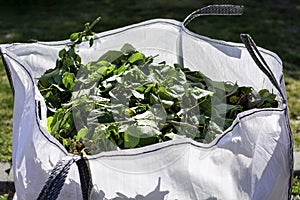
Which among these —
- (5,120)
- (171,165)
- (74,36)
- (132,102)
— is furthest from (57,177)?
(5,120)

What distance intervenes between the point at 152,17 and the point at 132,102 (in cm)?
327

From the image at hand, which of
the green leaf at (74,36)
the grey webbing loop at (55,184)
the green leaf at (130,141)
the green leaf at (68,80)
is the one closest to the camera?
the grey webbing loop at (55,184)

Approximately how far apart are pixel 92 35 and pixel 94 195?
2.55 feet

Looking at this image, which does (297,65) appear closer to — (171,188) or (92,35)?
(92,35)

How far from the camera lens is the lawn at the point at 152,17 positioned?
4.07 metres

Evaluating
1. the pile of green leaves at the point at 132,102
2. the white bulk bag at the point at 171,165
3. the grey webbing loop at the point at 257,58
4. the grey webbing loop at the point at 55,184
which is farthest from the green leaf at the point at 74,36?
the grey webbing loop at the point at 55,184

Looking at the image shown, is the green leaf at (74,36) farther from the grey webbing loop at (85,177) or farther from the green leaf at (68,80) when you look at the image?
the grey webbing loop at (85,177)

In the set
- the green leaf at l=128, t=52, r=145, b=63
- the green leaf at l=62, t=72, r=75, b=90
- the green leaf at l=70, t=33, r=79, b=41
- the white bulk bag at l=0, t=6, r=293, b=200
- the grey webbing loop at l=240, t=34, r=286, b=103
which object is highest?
the grey webbing loop at l=240, t=34, r=286, b=103

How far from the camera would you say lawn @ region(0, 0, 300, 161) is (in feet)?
13.4

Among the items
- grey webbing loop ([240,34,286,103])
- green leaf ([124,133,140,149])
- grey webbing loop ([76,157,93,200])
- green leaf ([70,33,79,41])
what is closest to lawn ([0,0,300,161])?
green leaf ([70,33,79,41])

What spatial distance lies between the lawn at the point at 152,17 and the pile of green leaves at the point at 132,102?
1.72m

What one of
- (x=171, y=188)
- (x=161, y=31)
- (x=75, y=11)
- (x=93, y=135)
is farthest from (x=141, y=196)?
(x=75, y=11)

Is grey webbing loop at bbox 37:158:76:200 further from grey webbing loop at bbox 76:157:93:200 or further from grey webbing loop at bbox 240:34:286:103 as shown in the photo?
grey webbing loop at bbox 240:34:286:103

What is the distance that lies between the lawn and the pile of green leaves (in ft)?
5.64
